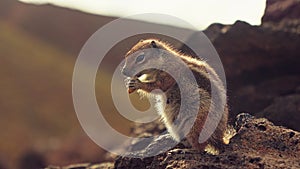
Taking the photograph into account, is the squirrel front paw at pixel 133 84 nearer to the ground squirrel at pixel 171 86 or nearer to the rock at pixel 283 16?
the ground squirrel at pixel 171 86

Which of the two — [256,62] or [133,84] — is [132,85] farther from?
[256,62]

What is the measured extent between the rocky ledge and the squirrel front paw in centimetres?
83

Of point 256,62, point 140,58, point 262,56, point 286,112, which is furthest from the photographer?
point 256,62

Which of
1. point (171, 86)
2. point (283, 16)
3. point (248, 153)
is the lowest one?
point (248, 153)

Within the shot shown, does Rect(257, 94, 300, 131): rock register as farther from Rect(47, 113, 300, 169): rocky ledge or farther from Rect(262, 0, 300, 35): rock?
Rect(47, 113, 300, 169): rocky ledge

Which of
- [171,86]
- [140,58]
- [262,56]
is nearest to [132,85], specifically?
[140,58]

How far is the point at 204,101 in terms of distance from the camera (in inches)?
217

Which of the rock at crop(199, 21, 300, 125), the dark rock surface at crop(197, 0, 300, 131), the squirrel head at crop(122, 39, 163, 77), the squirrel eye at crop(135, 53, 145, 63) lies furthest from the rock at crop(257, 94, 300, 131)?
the squirrel eye at crop(135, 53, 145, 63)

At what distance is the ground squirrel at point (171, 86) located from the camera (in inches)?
214

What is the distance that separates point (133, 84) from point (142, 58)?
1.15 feet

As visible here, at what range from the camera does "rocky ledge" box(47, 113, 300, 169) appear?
493 cm

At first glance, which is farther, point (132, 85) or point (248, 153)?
point (132, 85)

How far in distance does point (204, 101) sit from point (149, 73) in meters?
0.76

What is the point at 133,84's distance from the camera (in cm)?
574
